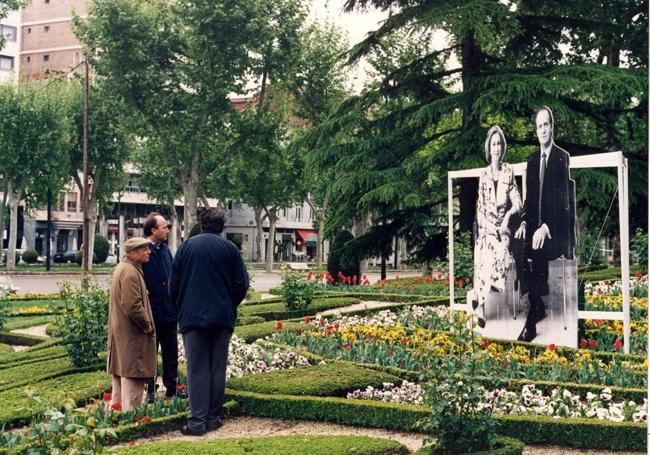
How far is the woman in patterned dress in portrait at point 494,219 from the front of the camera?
11.2 metres

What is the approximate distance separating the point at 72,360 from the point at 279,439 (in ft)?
13.1

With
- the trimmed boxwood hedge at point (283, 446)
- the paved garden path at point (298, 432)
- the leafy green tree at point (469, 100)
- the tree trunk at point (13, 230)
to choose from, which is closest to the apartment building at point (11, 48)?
the tree trunk at point (13, 230)

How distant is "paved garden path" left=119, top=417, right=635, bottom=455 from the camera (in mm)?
6098

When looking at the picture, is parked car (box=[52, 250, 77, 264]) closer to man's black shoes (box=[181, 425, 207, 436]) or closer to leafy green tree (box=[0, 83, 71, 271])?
leafy green tree (box=[0, 83, 71, 271])

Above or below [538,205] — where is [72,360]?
below

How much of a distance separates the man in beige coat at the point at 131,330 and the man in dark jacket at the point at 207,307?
400mm

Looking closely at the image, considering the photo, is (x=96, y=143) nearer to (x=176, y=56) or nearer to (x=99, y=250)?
(x=176, y=56)

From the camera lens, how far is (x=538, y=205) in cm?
1074

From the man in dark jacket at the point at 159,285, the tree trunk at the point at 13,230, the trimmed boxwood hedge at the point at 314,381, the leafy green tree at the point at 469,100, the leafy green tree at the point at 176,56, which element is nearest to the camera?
the trimmed boxwood hedge at the point at 314,381

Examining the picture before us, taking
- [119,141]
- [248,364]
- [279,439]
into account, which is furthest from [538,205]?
[119,141]

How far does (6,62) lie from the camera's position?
199 ft

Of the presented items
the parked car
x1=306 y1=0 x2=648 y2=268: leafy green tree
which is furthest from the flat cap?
the parked car

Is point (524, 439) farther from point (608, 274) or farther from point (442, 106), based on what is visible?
point (608, 274)

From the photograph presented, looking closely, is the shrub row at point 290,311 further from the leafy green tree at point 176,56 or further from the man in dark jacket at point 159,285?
the leafy green tree at point 176,56
